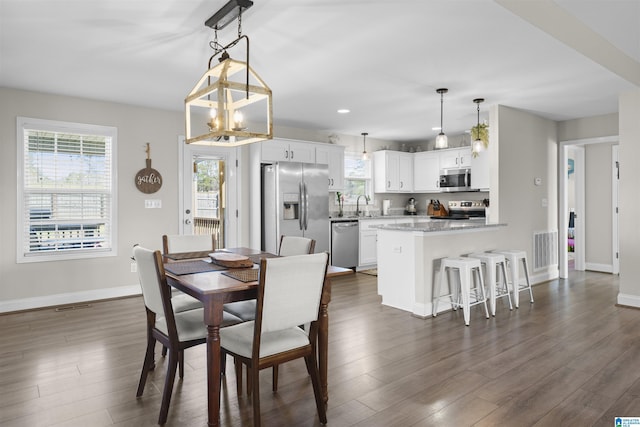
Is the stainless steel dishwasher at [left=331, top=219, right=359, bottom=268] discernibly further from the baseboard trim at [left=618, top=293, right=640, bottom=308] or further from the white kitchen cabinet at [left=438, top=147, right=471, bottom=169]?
the baseboard trim at [left=618, top=293, right=640, bottom=308]

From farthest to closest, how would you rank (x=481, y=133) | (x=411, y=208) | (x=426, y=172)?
(x=411, y=208) < (x=426, y=172) < (x=481, y=133)

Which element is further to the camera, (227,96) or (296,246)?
(296,246)

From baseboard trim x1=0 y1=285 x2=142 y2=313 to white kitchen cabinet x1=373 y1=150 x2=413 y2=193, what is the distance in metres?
4.39

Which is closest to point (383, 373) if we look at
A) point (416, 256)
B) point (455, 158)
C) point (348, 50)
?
point (416, 256)

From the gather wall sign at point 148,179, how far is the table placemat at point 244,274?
10.2ft

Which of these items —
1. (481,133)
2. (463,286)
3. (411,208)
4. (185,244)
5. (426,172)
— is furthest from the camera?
(411,208)

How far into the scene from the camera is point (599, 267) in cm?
666

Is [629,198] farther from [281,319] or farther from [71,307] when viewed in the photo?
[71,307]

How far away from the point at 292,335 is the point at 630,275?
167 inches

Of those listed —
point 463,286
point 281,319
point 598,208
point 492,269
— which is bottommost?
point 463,286

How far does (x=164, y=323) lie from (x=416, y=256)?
264 cm

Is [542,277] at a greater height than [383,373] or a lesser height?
greater

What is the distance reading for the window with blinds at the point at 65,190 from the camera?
175 inches

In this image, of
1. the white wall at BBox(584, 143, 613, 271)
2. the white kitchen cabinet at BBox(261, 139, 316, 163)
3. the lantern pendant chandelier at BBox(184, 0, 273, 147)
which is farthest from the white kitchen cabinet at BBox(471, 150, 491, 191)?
the lantern pendant chandelier at BBox(184, 0, 273, 147)
